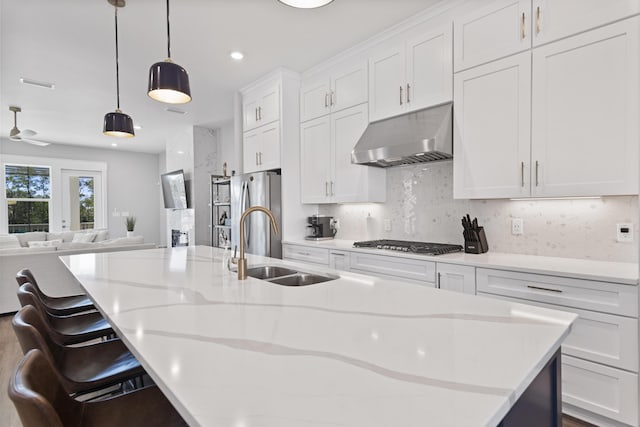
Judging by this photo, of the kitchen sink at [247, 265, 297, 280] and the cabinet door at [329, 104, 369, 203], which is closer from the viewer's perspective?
the kitchen sink at [247, 265, 297, 280]

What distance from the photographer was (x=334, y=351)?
→ 0.81 metres

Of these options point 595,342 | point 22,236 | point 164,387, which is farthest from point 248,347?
point 22,236

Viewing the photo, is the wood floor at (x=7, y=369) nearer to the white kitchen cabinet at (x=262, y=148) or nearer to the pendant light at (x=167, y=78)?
the pendant light at (x=167, y=78)


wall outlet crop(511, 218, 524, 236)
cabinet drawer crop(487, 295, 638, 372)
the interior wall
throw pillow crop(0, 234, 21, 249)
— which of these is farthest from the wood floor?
the interior wall

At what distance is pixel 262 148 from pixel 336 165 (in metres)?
1.09

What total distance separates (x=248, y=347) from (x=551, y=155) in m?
2.16

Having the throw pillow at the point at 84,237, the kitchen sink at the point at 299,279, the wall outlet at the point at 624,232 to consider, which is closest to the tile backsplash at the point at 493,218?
the wall outlet at the point at 624,232

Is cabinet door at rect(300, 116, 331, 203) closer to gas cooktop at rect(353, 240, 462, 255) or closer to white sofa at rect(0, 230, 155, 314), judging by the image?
gas cooktop at rect(353, 240, 462, 255)

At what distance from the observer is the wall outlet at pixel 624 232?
205cm

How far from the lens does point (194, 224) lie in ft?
20.6

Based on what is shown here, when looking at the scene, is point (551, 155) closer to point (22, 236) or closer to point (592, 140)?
point (592, 140)

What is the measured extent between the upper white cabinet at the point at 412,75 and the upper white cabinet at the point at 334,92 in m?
0.14

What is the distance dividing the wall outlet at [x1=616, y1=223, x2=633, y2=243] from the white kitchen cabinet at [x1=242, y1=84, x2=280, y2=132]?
3.14 meters

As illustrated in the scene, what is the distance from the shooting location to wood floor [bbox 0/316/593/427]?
1925 mm
